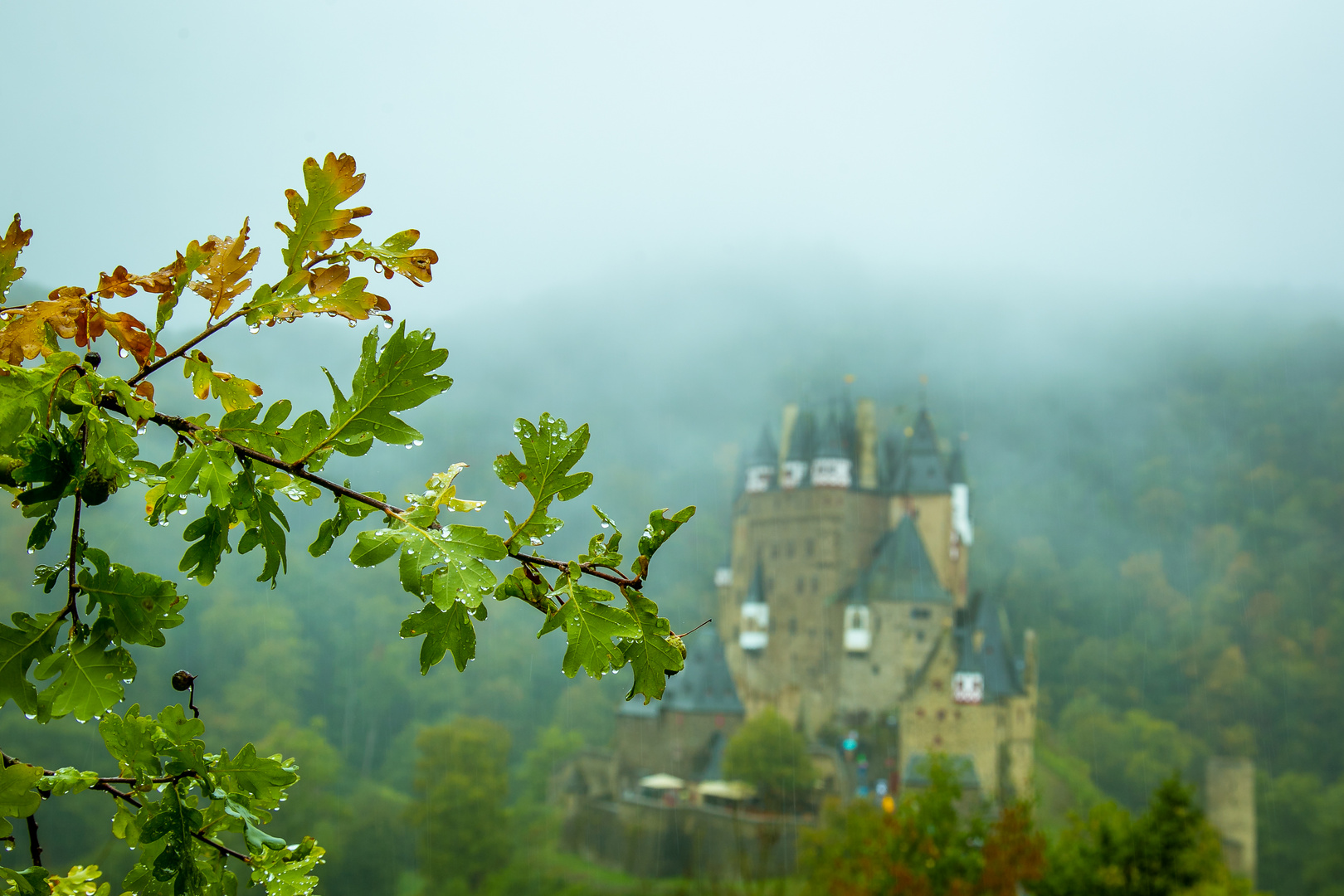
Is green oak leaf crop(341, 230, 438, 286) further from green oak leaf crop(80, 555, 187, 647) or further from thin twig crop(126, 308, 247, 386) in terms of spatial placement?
green oak leaf crop(80, 555, 187, 647)

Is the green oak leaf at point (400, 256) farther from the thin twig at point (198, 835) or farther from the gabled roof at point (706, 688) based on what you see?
the gabled roof at point (706, 688)

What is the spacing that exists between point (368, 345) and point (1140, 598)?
28.6 m

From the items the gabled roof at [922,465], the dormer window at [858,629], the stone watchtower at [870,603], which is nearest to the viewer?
the stone watchtower at [870,603]

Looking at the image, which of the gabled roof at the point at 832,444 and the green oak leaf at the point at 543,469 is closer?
the green oak leaf at the point at 543,469

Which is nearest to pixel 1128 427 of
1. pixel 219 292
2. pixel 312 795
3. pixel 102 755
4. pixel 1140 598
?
pixel 1140 598

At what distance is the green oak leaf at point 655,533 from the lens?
1.68 ft

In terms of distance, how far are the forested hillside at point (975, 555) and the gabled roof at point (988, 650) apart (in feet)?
11.5

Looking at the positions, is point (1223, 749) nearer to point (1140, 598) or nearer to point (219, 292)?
point (1140, 598)

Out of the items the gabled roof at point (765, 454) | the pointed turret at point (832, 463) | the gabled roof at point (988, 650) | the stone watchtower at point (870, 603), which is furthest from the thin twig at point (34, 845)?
the gabled roof at point (765, 454)

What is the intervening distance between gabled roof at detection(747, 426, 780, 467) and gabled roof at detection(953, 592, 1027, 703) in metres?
5.16

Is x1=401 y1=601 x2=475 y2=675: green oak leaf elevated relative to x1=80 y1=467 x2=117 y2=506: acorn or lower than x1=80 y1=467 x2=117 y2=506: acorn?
lower

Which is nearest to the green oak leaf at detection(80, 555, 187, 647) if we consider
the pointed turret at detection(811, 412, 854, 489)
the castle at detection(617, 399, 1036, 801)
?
the castle at detection(617, 399, 1036, 801)

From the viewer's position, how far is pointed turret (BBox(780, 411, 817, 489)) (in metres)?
20.9

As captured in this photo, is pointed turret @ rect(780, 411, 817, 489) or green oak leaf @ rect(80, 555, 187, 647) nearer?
green oak leaf @ rect(80, 555, 187, 647)
